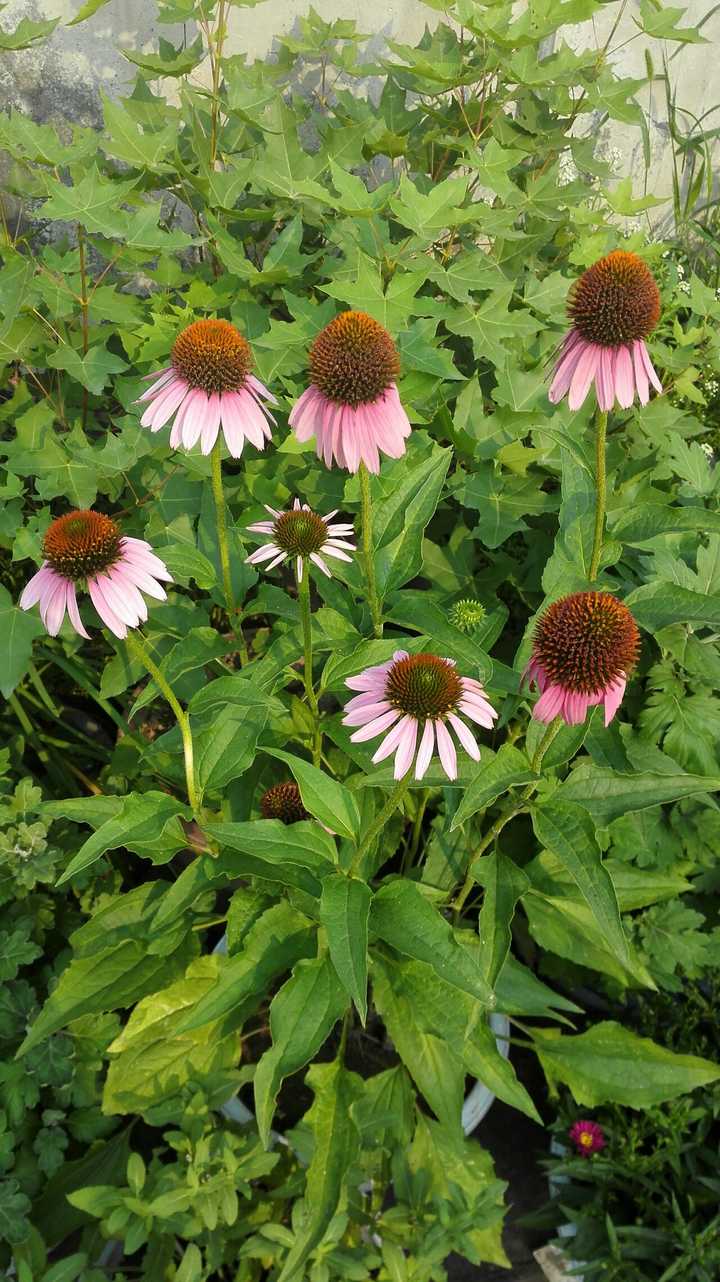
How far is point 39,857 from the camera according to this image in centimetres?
152

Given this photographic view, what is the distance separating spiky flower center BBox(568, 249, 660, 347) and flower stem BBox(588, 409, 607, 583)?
0.11 meters

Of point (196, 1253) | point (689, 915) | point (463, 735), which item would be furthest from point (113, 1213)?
point (689, 915)

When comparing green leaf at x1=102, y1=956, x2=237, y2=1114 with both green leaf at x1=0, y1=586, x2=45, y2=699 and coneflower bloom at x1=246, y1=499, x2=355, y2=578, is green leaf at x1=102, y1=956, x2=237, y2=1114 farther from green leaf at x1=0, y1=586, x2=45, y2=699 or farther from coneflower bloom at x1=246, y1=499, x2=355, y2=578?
coneflower bloom at x1=246, y1=499, x2=355, y2=578

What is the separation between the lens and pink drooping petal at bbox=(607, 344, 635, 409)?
109 centimetres

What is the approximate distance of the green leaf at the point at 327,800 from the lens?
1097mm

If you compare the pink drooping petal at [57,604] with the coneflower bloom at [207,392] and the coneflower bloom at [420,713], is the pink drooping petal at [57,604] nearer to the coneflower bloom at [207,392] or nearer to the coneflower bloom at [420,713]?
the coneflower bloom at [207,392]

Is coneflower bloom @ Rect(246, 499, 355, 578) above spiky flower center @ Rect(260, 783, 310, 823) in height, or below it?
above

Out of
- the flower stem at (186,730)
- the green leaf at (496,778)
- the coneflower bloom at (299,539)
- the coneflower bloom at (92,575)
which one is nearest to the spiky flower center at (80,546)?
the coneflower bloom at (92,575)

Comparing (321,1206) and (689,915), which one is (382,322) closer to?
(689,915)

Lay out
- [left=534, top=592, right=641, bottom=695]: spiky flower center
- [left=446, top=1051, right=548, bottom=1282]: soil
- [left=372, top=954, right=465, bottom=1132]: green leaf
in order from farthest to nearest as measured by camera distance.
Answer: [left=446, top=1051, right=548, bottom=1282]: soil
[left=372, top=954, right=465, bottom=1132]: green leaf
[left=534, top=592, right=641, bottom=695]: spiky flower center

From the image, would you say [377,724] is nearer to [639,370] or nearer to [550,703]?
[550,703]

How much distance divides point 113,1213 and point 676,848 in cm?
112

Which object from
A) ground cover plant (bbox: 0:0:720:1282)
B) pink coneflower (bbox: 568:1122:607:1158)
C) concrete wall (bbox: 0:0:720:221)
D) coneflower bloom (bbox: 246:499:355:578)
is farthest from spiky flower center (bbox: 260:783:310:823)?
concrete wall (bbox: 0:0:720:221)

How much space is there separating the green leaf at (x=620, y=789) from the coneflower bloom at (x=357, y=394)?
49 centimetres
